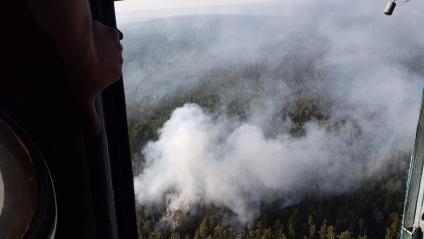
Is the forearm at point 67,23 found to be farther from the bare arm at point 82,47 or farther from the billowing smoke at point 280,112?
the billowing smoke at point 280,112

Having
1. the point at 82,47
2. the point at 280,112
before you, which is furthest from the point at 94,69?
the point at 280,112

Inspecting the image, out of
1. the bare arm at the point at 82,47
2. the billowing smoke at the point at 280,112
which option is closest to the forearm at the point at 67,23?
the bare arm at the point at 82,47

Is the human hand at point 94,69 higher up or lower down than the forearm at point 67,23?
lower down

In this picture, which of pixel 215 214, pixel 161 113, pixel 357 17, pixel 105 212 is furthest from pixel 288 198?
pixel 105 212

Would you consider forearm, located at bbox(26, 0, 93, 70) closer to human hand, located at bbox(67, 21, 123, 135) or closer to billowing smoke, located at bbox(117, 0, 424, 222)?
human hand, located at bbox(67, 21, 123, 135)

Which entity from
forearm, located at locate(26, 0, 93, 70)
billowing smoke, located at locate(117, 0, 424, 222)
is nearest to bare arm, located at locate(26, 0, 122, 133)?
forearm, located at locate(26, 0, 93, 70)

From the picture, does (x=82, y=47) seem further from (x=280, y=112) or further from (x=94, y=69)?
(x=280, y=112)
